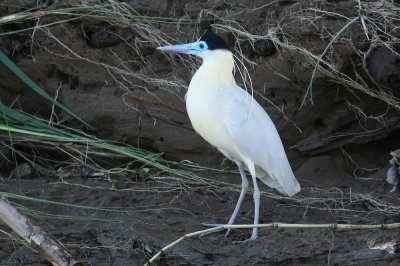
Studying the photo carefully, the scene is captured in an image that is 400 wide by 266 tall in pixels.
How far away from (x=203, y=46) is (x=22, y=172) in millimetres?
1671

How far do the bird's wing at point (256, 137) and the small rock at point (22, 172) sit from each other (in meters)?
1.64

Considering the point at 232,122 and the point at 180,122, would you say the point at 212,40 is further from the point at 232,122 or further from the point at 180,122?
the point at 180,122

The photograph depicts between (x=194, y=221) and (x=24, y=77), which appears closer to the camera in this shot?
(x=194, y=221)

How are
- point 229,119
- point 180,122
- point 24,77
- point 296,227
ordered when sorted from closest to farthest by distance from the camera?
point 296,227, point 229,119, point 24,77, point 180,122

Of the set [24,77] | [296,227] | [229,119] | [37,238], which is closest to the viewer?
[37,238]

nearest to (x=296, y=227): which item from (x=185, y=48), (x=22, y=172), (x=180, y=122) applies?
(x=185, y=48)

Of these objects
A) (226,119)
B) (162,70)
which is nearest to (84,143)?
(162,70)

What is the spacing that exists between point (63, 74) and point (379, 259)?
10.2ft

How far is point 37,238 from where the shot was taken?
16.7 feet

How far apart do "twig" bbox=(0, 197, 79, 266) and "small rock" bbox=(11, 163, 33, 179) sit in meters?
1.78

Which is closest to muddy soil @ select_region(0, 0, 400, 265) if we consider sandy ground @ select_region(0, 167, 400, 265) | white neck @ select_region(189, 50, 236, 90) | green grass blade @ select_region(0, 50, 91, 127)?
sandy ground @ select_region(0, 167, 400, 265)

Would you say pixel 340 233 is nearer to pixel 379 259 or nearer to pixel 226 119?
pixel 379 259

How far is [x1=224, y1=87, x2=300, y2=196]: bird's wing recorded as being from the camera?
613 centimetres

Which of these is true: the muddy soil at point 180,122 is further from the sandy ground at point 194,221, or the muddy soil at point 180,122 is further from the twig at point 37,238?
the twig at point 37,238
